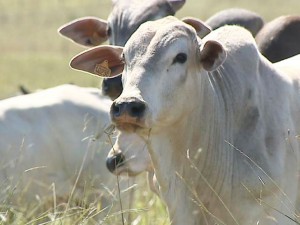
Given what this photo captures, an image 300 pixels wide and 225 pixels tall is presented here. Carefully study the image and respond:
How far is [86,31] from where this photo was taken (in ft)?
32.0

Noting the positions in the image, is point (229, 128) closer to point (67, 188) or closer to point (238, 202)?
point (238, 202)

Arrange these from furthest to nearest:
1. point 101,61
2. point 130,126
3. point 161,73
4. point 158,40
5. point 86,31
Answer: point 86,31, point 101,61, point 158,40, point 161,73, point 130,126

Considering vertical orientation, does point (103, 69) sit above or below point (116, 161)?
above

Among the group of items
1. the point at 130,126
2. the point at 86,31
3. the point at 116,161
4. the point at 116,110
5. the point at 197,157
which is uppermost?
the point at 116,110

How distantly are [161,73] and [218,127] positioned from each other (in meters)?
0.70

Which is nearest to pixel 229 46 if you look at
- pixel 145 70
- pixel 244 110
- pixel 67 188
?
pixel 244 110

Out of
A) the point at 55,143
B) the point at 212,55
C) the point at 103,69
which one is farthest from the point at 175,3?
the point at 212,55

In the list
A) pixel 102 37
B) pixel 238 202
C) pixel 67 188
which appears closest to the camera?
pixel 238 202

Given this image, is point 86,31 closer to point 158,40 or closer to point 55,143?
point 55,143

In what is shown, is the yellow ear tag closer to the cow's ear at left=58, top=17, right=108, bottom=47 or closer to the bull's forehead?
the bull's forehead

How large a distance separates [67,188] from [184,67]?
2.91 meters

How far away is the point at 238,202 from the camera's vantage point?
6.75 m

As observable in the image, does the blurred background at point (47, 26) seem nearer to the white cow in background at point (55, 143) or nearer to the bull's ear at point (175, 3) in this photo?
the bull's ear at point (175, 3)

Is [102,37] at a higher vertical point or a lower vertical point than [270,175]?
lower
